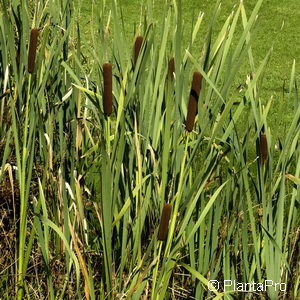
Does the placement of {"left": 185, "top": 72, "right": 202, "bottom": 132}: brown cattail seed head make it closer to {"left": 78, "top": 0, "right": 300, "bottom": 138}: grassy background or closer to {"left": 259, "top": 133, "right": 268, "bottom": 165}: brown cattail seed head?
{"left": 259, "top": 133, "right": 268, "bottom": 165}: brown cattail seed head

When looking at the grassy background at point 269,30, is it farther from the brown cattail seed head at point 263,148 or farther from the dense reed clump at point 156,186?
the brown cattail seed head at point 263,148

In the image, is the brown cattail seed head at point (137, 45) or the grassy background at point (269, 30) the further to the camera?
the grassy background at point (269, 30)

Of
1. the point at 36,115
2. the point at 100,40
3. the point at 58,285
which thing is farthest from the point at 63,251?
the point at 100,40

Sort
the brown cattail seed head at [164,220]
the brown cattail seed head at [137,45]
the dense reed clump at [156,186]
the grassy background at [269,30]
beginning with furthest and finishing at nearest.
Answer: the grassy background at [269,30] < the brown cattail seed head at [137,45] < the dense reed clump at [156,186] < the brown cattail seed head at [164,220]

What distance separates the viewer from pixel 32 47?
1.66m

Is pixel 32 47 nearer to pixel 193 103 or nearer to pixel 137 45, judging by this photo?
pixel 137 45

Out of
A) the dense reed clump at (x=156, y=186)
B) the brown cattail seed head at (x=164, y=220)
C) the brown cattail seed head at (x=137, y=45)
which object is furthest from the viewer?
the brown cattail seed head at (x=137, y=45)

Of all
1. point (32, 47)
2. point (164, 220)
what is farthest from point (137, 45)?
point (164, 220)

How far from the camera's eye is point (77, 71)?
1.93 metres

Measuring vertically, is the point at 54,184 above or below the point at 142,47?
below

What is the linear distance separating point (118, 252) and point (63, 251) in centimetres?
17

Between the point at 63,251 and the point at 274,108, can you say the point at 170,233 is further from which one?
the point at 274,108

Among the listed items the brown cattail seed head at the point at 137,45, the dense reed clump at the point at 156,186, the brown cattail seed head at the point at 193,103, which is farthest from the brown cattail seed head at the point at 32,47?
the brown cattail seed head at the point at 193,103

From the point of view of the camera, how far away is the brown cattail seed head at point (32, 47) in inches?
64.6
